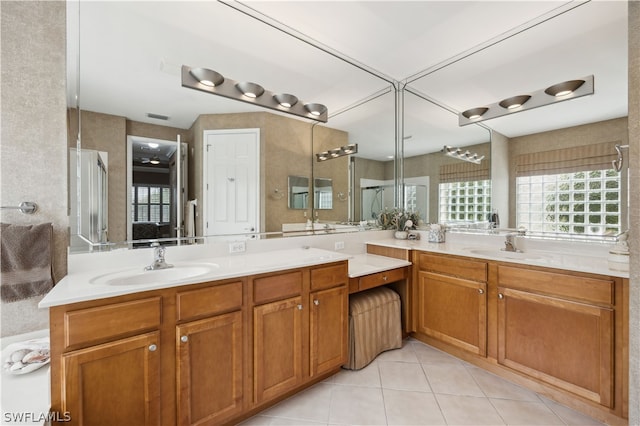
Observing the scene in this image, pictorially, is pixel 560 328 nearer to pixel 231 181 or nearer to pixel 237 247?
pixel 237 247

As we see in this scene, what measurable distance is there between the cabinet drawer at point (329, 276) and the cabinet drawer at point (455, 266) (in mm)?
894

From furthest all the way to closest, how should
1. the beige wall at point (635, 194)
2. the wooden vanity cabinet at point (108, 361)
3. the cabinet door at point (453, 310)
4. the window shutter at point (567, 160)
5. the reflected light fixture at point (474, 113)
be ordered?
the reflected light fixture at point (474, 113) → the cabinet door at point (453, 310) → the window shutter at point (567, 160) → the beige wall at point (635, 194) → the wooden vanity cabinet at point (108, 361)

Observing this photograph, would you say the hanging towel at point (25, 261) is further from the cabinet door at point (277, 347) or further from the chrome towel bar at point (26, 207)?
the cabinet door at point (277, 347)

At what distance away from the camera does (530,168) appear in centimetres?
228

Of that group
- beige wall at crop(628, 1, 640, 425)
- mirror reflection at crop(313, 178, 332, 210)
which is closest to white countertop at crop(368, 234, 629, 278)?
beige wall at crop(628, 1, 640, 425)

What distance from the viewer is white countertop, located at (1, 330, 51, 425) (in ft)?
3.01

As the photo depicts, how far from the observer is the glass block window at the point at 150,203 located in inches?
65.1

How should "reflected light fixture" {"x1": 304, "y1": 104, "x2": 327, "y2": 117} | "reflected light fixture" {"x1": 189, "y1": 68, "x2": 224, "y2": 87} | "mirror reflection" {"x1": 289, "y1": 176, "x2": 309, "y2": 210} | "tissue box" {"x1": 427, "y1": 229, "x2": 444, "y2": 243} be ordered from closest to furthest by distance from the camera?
"reflected light fixture" {"x1": 189, "y1": 68, "x2": 224, "y2": 87} → "mirror reflection" {"x1": 289, "y1": 176, "x2": 309, "y2": 210} → "reflected light fixture" {"x1": 304, "y1": 104, "x2": 327, "y2": 117} → "tissue box" {"x1": 427, "y1": 229, "x2": 444, "y2": 243}

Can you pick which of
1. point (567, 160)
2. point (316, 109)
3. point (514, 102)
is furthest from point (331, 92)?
point (567, 160)

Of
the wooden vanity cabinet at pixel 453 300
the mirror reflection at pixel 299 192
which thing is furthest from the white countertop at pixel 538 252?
the mirror reflection at pixel 299 192

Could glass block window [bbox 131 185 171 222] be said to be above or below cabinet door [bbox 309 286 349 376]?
above

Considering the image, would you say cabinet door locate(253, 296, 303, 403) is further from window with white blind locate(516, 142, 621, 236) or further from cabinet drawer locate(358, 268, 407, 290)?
window with white blind locate(516, 142, 621, 236)

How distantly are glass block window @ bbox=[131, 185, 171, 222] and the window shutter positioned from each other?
2.91 meters

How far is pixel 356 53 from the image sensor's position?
255cm
